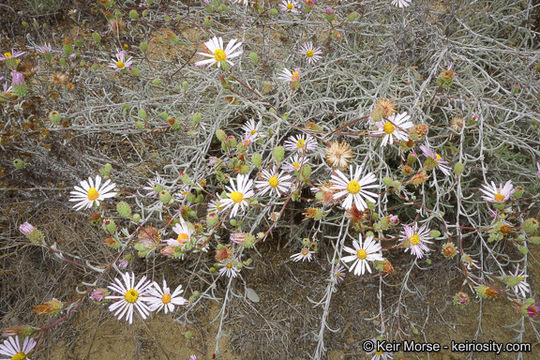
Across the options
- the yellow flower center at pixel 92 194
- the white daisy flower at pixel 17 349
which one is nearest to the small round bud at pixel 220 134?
the yellow flower center at pixel 92 194

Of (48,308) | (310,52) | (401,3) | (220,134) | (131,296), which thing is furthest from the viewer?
(310,52)

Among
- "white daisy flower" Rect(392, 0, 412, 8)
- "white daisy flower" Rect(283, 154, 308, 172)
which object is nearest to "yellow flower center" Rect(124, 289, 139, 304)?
"white daisy flower" Rect(283, 154, 308, 172)

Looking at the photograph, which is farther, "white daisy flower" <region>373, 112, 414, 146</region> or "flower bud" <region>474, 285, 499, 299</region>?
"white daisy flower" <region>373, 112, 414, 146</region>

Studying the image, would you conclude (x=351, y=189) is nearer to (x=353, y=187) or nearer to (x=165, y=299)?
(x=353, y=187)

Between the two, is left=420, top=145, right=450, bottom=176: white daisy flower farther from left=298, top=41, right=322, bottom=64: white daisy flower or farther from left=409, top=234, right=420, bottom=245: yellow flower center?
left=298, top=41, right=322, bottom=64: white daisy flower

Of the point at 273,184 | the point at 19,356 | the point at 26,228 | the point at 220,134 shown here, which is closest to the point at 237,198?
the point at 273,184

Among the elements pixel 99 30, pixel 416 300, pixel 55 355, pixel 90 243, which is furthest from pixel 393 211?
pixel 99 30

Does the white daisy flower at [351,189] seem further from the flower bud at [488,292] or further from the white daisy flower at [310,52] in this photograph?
the white daisy flower at [310,52]
